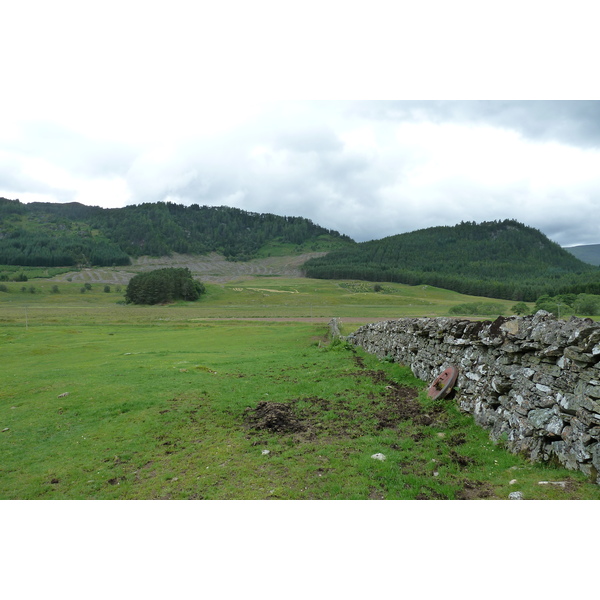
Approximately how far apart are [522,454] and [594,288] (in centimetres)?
10068

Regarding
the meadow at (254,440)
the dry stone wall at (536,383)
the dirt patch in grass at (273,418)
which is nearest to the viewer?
the dry stone wall at (536,383)

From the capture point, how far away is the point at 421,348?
1316cm

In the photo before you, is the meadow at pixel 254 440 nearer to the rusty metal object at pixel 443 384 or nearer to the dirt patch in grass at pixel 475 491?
the dirt patch in grass at pixel 475 491

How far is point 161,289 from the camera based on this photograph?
135m

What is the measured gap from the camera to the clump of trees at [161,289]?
132750mm

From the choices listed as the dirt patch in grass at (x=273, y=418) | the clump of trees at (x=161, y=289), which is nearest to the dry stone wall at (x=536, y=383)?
the dirt patch in grass at (x=273, y=418)

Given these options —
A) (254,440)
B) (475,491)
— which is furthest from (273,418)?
(475,491)

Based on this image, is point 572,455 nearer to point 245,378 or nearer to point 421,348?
point 421,348

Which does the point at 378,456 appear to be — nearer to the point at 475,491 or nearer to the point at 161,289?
the point at 475,491

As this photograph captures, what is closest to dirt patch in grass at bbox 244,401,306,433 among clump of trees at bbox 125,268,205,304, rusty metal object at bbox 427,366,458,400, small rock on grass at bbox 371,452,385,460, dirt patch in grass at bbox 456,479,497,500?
small rock on grass at bbox 371,452,385,460

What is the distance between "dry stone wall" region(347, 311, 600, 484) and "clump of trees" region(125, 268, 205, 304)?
137195 mm

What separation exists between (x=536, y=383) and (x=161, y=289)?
464 ft

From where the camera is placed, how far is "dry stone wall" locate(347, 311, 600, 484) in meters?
5.67

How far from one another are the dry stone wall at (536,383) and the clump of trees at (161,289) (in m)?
137
